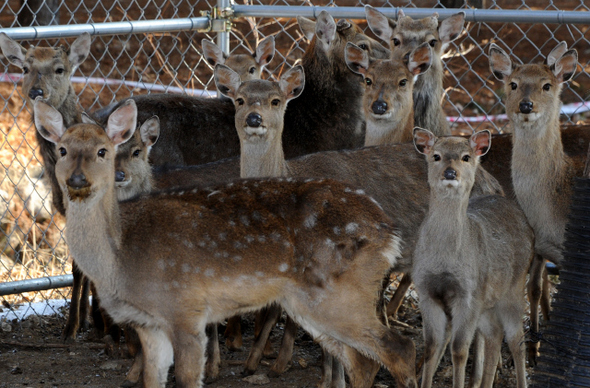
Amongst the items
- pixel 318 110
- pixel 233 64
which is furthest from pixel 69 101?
pixel 318 110

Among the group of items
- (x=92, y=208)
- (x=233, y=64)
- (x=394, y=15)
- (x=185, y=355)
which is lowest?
(x=185, y=355)

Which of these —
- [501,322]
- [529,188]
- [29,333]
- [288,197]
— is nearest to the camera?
[288,197]

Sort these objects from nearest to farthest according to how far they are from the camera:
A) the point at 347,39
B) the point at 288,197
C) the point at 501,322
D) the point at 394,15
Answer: the point at 288,197 < the point at 501,322 < the point at 394,15 < the point at 347,39

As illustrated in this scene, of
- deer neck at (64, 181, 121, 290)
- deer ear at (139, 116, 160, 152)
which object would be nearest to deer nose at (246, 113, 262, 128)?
deer ear at (139, 116, 160, 152)

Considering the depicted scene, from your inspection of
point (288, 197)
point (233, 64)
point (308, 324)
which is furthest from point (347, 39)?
point (308, 324)

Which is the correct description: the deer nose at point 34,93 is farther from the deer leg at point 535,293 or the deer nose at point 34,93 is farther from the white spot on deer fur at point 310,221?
the deer leg at point 535,293

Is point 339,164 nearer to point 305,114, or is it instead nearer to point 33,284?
point 305,114

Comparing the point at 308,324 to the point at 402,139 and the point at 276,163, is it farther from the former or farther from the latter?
the point at 402,139

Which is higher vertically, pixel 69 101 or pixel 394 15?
pixel 394 15

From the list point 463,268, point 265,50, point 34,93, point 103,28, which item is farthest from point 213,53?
point 463,268

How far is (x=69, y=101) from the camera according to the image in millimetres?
6668

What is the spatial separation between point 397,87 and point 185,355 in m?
2.99

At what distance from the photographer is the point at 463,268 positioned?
16.3 feet

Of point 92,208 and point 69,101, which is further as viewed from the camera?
point 69,101
